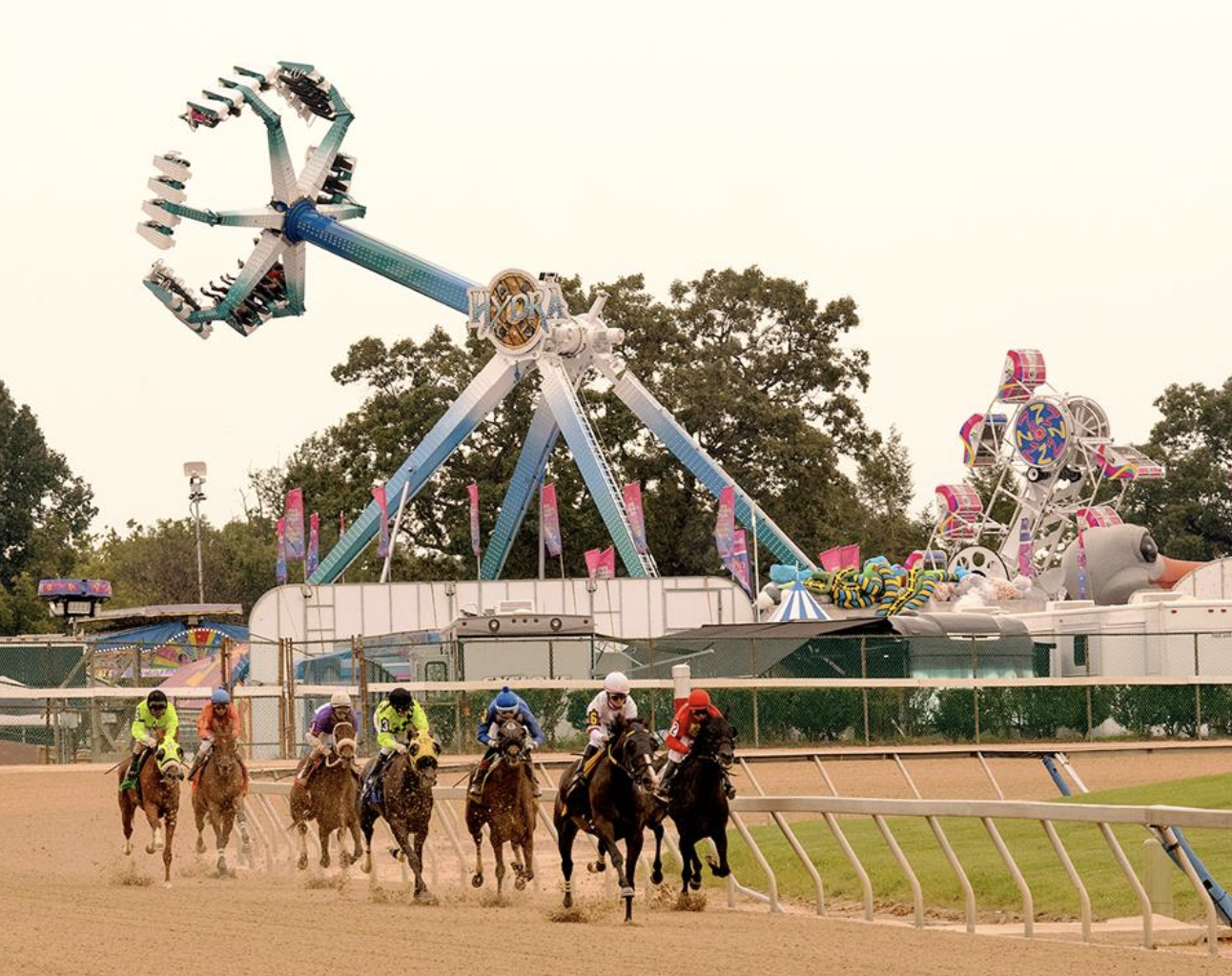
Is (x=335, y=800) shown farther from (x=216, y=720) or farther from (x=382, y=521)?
(x=382, y=521)

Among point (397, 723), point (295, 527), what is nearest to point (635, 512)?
point (295, 527)

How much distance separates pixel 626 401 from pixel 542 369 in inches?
105

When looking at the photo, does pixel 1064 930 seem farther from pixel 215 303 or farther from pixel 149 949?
pixel 215 303

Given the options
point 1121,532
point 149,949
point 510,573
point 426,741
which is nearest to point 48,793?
point 426,741

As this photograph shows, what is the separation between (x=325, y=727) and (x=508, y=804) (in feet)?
10.8

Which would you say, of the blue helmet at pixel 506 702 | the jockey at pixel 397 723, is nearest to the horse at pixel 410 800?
the jockey at pixel 397 723

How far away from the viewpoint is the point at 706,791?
1852cm

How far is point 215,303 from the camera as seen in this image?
6406cm

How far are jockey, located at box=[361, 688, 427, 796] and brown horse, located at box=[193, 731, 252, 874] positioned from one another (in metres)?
3.01

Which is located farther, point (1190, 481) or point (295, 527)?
point (1190, 481)

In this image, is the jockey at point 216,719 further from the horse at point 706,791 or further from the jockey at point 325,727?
the horse at point 706,791

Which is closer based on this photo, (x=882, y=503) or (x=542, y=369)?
(x=542, y=369)

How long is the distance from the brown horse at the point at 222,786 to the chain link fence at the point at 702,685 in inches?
607

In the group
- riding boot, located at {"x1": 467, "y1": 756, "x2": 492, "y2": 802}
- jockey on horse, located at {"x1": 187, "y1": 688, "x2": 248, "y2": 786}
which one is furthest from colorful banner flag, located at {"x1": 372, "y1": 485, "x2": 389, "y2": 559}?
riding boot, located at {"x1": 467, "y1": 756, "x2": 492, "y2": 802}
